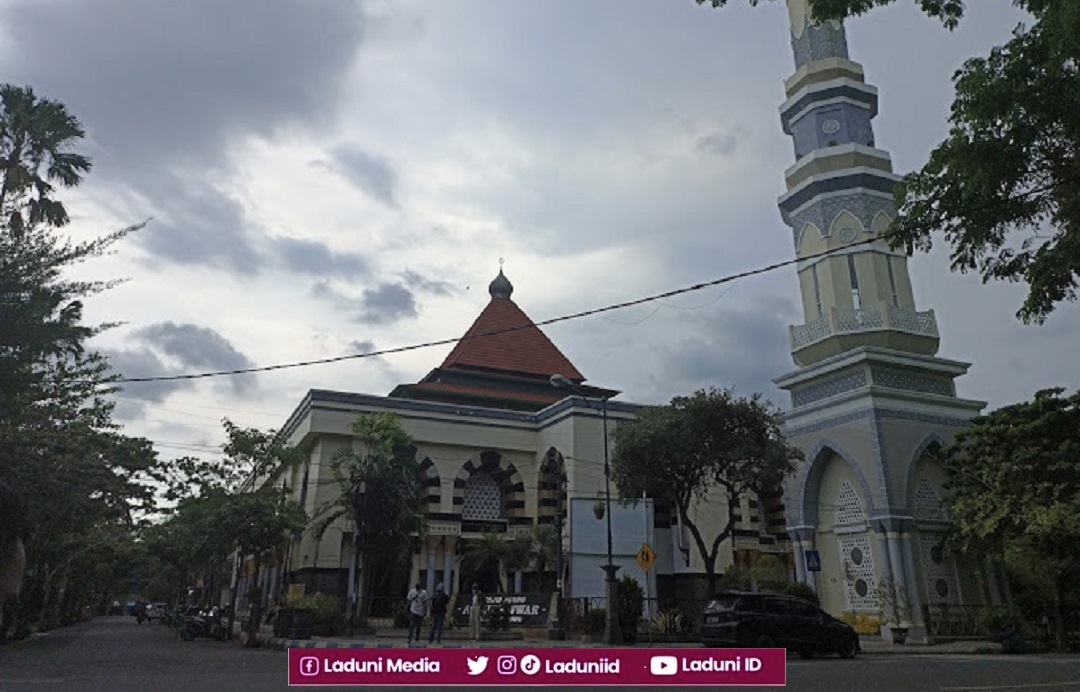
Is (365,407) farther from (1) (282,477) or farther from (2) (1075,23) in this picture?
(2) (1075,23)

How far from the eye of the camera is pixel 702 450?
22.4m

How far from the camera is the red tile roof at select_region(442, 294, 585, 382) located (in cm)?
Result: 3784

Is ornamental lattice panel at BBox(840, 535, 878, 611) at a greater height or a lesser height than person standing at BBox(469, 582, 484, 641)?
greater

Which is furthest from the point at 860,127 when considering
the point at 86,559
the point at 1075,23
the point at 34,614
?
the point at 86,559

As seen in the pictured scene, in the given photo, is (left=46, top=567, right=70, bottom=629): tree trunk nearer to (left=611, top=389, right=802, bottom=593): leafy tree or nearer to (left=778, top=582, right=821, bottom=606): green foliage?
(left=611, top=389, right=802, bottom=593): leafy tree

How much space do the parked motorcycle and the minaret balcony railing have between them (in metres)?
22.3

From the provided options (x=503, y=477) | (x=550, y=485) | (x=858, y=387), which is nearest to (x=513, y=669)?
(x=858, y=387)

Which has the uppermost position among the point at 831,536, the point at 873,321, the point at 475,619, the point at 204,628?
the point at 873,321

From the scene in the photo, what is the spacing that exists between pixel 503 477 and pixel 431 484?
328cm

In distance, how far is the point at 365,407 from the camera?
102 ft

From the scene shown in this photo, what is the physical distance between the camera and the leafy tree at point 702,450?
72.8 ft

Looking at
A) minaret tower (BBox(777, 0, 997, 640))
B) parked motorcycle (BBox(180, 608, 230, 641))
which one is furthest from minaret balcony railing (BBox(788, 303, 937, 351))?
parked motorcycle (BBox(180, 608, 230, 641))

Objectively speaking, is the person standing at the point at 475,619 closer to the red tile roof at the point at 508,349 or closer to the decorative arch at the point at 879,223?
the red tile roof at the point at 508,349

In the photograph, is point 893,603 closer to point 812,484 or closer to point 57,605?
point 812,484
